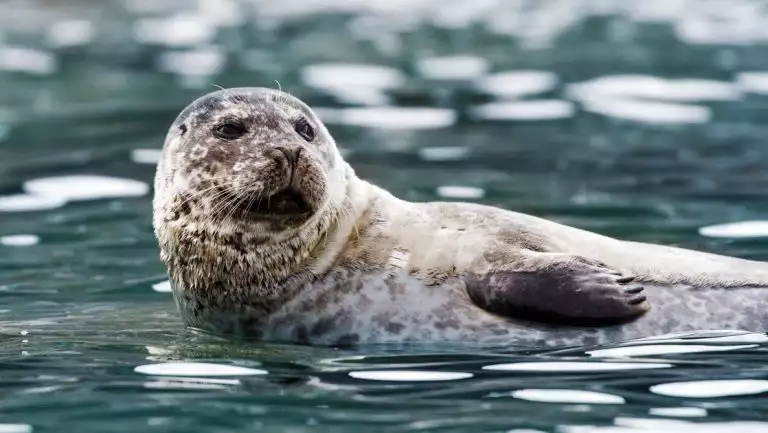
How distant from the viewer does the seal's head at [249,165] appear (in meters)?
6.70

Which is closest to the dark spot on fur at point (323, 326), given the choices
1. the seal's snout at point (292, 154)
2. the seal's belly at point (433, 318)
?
the seal's belly at point (433, 318)

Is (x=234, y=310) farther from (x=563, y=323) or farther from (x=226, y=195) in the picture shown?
(x=563, y=323)

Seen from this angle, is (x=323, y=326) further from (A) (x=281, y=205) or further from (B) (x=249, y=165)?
(B) (x=249, y=165)

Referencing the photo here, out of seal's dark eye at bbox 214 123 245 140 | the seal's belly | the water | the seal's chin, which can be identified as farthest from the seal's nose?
the water

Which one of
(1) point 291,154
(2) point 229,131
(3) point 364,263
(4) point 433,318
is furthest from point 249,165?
(4) point 433,318

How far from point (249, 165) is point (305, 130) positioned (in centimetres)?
47

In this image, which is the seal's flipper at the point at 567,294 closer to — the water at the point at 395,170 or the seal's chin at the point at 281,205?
the water at the point at 395,170

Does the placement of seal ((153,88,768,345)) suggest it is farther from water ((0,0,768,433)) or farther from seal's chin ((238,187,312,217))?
water ((0,0,768,433))

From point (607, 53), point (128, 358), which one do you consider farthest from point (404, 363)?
point (607, 53)

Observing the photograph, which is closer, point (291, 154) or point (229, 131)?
point (291, 154)

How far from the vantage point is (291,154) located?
6.71m

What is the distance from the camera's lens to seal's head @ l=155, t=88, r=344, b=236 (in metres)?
6.70

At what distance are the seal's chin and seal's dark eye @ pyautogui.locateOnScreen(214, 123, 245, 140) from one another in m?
0.36

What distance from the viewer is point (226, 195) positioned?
6.79m
